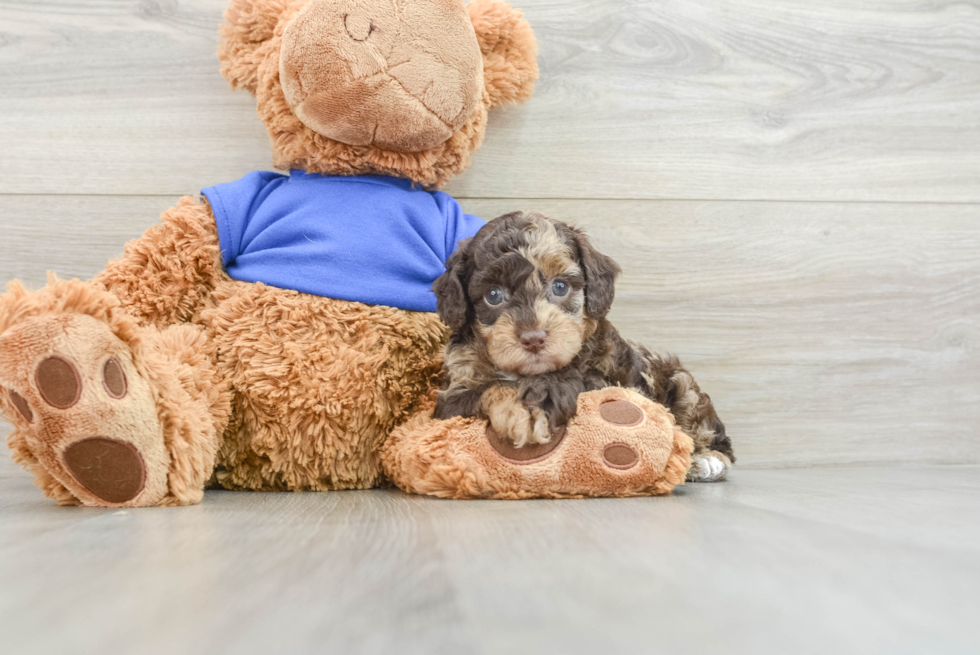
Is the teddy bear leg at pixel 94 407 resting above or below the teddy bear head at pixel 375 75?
below

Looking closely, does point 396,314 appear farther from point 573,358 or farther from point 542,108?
point 542,108

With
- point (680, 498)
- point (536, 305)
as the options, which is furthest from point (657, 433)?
point (536, 305)

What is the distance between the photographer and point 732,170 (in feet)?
6.00

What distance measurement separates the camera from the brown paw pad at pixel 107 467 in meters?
1.06

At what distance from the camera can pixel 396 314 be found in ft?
4.58

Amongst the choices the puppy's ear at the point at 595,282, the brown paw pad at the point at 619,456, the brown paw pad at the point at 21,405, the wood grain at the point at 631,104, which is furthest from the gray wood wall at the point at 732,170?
the brown paw pad at the point at 21,405

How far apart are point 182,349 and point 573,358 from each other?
27.9 inches

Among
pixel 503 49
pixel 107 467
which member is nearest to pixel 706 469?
pixel 503 49

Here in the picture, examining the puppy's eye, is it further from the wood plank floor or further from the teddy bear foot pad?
the wood plank floor

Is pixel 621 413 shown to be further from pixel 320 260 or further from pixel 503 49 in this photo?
pixel 503 49

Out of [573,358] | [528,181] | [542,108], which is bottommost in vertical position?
[573,358]

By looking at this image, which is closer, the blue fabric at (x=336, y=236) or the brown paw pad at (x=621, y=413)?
the brown paw pad at (x=621, y=413)

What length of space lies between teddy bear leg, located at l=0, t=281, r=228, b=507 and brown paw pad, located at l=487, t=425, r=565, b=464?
50 centimetres

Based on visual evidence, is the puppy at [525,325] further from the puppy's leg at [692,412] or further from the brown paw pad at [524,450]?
→ the puppy's leg at [692,412]
